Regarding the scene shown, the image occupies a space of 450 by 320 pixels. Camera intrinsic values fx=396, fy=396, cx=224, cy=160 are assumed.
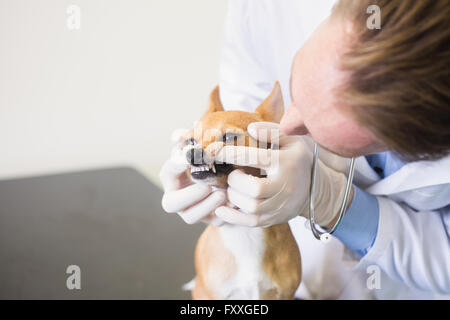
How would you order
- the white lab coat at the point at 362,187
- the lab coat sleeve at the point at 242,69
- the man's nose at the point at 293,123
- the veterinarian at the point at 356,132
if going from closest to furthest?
the veterinarian at the point at 356,132
the man's nose at the point at 293,123
the white lab coat at the point at 362,187
the lab coat sleeve at the point at 242,69

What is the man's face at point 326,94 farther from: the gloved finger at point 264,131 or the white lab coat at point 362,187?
the white lab coat at point 362,187

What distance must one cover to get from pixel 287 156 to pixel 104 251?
0.47 m

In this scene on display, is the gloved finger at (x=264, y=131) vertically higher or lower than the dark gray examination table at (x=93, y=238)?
higher

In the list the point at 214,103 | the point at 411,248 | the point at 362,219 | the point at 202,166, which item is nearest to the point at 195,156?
the point at 202,166

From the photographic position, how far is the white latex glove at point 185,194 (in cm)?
52

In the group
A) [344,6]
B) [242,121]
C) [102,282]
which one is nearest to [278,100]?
[242,121]

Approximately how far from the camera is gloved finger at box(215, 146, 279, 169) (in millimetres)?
463

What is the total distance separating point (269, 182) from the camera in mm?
507

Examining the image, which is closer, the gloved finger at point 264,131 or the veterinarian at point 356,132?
the veterinarian at point 356,132

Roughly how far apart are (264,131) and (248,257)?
0.19 meters

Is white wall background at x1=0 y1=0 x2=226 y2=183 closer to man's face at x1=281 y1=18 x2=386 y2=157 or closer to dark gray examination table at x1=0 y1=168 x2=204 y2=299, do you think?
dark gray examination table at x1=0 y1=168 x2=204 y2=299

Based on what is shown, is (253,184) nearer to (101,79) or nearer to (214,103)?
(214,103)

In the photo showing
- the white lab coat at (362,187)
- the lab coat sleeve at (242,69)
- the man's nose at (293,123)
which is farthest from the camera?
the lab coat sleeve at (242,69)

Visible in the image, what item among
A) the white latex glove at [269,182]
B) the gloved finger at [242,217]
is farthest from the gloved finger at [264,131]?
the gloved finger at [242,217]
